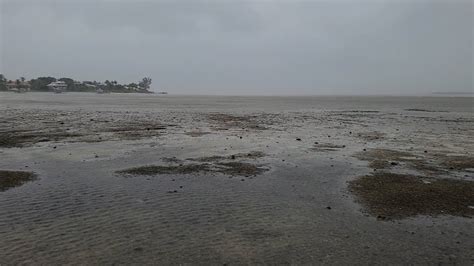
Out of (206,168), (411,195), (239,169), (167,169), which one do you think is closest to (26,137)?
(167,169)

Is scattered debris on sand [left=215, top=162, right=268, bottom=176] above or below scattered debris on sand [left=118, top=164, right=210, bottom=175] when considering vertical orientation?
above

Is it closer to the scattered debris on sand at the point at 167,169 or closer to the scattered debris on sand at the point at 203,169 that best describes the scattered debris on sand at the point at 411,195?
the scattered debris on sand at the point at 203,169

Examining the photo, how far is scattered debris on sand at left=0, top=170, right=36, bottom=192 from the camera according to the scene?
12.2 m

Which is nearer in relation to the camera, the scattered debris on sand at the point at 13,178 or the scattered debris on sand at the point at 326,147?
the scattered debris on sand at the point at 13,178

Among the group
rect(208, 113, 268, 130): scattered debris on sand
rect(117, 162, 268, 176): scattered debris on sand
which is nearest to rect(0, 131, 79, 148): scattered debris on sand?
rect(117, 162, 268, 176): scattered debris on sand

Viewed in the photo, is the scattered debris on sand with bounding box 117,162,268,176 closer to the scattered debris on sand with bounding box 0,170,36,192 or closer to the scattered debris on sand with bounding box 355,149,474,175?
the scattered debris on sand with bounding box 0,170,36,192

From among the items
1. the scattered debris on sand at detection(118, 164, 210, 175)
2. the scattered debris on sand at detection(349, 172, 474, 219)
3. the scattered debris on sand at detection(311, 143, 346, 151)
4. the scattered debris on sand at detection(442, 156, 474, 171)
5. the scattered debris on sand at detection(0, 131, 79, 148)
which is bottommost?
the scattered debris on sand at detection(0, 131, 79, 148)

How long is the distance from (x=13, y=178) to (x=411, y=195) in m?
12.3

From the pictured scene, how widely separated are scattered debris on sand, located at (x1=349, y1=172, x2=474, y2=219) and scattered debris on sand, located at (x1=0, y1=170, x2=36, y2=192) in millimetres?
10217

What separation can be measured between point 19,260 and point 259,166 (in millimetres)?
10472

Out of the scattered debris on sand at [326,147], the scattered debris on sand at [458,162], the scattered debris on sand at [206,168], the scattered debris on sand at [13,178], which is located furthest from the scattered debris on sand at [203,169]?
the scattered debris on sand at [458,162]

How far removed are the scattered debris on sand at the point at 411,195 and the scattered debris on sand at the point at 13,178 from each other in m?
10.2

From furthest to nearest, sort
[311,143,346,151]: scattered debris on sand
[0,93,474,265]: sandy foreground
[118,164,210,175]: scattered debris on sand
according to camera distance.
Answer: [311,143,346,151]: scattered debris on sand, [118,164,210,175]: scattered debris on sand, [0,93,474,265]: sandy foreground

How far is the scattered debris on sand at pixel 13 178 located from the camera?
1216cm
